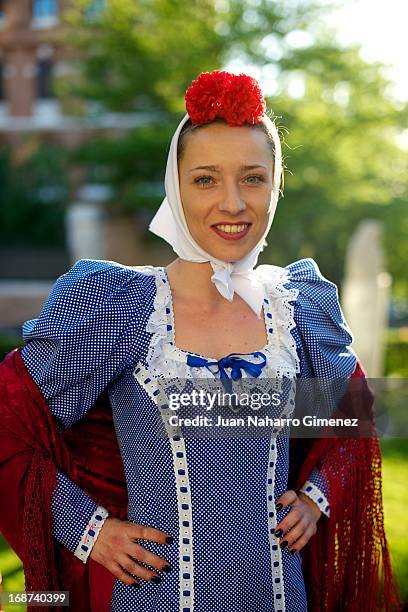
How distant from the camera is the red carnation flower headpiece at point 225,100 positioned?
1.74 metres

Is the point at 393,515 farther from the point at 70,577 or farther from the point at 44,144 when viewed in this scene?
the point at 44,144

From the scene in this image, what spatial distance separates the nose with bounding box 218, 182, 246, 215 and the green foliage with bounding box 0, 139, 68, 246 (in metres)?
20.0

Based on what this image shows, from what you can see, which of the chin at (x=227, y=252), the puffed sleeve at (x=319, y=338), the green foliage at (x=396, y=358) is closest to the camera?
the chin at (x=227, y=252)

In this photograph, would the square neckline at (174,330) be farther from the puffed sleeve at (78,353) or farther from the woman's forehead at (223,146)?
the woman's forehead at (223,146)

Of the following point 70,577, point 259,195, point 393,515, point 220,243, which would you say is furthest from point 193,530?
point 393,515

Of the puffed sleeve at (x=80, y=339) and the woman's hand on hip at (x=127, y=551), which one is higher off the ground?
the puffed sleeve at (x=80, y=339)

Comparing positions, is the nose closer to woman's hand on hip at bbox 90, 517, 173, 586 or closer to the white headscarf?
the white headscarf

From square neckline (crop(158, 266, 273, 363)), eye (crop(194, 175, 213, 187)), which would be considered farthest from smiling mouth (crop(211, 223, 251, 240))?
square neckline (crop(158, 266, 273, 363))

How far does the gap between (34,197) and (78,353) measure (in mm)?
21205

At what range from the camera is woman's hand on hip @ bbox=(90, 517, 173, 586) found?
5.62 feet

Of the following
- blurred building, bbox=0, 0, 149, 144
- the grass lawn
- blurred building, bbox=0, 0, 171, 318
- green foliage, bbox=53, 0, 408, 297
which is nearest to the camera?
the grass lawn

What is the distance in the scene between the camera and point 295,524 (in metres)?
1.84

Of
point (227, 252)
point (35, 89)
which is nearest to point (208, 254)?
point (227, 252)

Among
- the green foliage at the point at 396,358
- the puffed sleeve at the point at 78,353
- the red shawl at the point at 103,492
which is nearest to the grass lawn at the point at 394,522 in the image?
the red shawl at the point at 103,492
